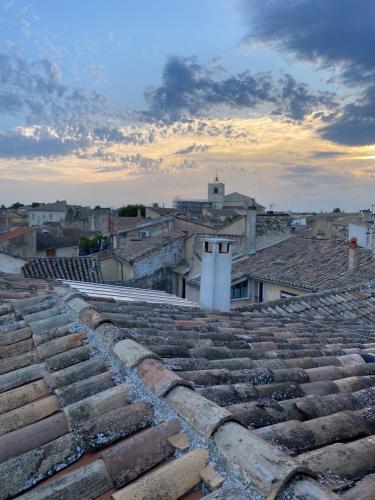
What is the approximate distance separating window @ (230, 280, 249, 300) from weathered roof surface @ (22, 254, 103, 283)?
5.64 meters

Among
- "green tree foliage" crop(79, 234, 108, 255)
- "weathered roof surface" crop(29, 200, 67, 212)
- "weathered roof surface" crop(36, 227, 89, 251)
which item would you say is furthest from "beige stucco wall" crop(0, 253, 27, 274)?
"weathered roof surface" crop(29, 200, 67, 212)

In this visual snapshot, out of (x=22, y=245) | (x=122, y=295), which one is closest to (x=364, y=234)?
(x=122, y=295)

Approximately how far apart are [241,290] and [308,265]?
2812mm

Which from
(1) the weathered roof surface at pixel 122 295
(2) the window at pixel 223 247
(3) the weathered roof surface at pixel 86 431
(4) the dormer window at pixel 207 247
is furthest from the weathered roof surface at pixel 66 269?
(3) the weathered roof surface at pixel 86 431

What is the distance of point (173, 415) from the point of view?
82.7 inches

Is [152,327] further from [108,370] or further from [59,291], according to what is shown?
[59,291]

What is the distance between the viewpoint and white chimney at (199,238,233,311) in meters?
7.48

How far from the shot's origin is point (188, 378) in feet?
8.63

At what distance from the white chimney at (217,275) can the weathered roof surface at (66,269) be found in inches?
416

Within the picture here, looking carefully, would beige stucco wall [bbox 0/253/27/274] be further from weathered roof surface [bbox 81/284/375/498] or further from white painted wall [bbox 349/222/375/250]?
white painted wall [bbox 349/222/375/250]

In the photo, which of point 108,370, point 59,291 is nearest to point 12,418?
point 108,370

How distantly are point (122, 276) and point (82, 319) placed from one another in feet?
50.4

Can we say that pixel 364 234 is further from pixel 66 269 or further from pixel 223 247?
pixel 66 269

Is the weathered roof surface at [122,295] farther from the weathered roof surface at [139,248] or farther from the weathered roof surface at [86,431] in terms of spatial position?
the weathered roof surface at [139,248]
